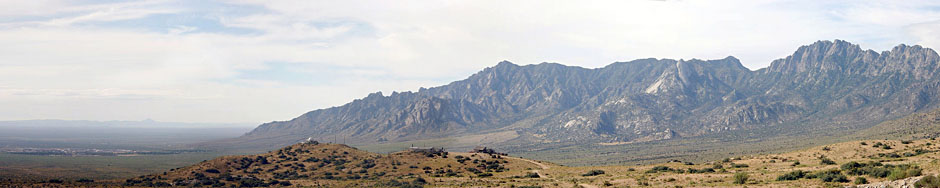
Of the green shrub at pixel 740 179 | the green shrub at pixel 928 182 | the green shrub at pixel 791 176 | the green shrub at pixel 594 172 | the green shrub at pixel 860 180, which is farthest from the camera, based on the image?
the green shrub at pixel 594 172

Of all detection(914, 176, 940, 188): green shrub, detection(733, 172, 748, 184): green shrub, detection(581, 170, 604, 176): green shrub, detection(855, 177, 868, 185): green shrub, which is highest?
detection(914, 176, 940, 188): green shrub

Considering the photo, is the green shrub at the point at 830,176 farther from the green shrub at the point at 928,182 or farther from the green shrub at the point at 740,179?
the green shrub at the point at 928,182

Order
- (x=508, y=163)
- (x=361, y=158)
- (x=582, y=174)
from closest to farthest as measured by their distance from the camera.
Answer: (x=582, y=174) → (x=508, y=163) → (x=361, y=158)

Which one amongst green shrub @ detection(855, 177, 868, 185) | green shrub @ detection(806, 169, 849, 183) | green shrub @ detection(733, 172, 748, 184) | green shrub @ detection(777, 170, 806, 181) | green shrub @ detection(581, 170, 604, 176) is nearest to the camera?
green shrub @ detection(855, 177, 868, 185)

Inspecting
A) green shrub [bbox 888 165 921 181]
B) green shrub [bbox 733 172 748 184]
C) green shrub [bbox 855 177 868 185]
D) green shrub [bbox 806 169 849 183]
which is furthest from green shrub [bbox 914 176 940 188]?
green shrub [bbox 733 172 748 184]

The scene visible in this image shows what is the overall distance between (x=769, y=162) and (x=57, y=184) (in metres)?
100

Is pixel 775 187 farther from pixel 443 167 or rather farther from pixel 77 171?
pixel 77 171

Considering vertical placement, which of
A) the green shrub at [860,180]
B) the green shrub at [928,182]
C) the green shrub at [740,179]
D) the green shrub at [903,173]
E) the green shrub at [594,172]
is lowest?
the green shrub at [594,172]

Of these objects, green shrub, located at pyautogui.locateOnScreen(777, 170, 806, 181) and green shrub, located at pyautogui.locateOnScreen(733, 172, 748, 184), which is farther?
green shrub, located at pyautogui.locateOnScreen(733, 172, 748, 184)

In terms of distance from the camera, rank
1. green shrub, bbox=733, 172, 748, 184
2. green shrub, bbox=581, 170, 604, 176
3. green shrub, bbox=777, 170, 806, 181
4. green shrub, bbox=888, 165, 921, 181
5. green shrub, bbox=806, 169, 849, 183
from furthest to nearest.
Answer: green shrub, bbox=581, 170, 604, 176 < green shrub, bbox=733, 172, 748, 184 < green shrub, bbox=777, 170, 806, 181 < green shrub, bbox=806, 169, 849, 183 < green shrub, bbox=888, 165, 921, 181

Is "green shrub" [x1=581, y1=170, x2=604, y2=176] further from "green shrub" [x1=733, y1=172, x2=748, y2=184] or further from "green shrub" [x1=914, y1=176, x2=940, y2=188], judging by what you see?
"green shrub" [x1=914, y1=176, x2=940, y2=188]

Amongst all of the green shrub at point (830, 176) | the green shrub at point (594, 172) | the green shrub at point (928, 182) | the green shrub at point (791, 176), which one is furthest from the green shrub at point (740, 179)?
the green shrub at point (594, 172)

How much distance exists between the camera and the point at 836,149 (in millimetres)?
78375

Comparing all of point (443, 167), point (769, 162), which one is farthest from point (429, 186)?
point (769, 162)
